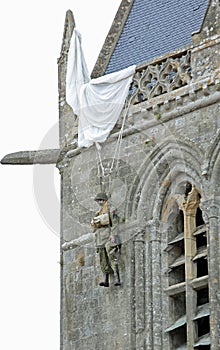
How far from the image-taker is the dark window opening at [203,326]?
29.3 m

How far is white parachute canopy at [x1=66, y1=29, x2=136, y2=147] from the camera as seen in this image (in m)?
31.5

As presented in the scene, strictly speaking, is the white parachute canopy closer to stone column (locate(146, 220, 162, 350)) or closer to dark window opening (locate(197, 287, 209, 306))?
stone column (locate(146, 220, 162, 350))

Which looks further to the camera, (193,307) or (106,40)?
(106,40)

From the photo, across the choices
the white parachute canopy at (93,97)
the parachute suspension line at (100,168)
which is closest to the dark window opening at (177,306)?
the parachute suspension line at (100,168)

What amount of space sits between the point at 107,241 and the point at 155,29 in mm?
3664

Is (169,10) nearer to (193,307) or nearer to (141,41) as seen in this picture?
(141,41)

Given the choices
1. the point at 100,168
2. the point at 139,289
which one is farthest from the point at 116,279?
the point at 100,168

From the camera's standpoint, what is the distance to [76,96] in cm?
3225

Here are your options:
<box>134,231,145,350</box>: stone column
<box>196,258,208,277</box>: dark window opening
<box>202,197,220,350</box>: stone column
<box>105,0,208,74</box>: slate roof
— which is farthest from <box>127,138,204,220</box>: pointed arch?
<box>105,0,208,74</box>: slate roof

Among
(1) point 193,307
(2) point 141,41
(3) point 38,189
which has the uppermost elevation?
(2) point 141,41

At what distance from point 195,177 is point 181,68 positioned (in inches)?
65.1

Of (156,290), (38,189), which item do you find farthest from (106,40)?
(156,290)

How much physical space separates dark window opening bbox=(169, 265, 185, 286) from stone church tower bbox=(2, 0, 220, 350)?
0.5 inches

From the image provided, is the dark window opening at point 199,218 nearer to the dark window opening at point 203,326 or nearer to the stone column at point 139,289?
the stone column at point 139,289
